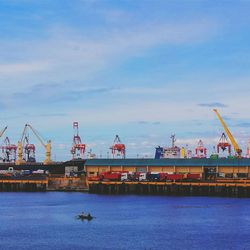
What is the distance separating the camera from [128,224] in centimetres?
8725

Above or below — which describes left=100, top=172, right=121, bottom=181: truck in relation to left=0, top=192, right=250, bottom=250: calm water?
above

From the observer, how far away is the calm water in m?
71.8

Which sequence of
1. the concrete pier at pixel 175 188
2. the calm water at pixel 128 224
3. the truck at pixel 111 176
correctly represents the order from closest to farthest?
1. the calm water at pixel 128 224
2. the concrete pier at pixel 175 188
3. the truck at pixel 111 176

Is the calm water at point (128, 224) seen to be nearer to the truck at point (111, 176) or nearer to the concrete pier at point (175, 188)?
the concrete pier at point (175, 188)

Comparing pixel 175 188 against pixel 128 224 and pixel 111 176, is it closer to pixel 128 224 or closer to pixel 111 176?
pixel 111 176

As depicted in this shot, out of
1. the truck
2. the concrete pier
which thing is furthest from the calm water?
the truck

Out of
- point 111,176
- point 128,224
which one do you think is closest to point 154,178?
point 111,176

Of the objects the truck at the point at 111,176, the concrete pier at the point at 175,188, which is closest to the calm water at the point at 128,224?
the concrete pier at the point at 175,188

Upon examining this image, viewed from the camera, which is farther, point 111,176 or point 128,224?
point 111,176

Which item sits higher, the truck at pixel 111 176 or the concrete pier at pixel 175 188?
the truck at pixel 111 176

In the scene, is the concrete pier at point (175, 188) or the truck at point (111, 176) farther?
the truck at point (111, 176)

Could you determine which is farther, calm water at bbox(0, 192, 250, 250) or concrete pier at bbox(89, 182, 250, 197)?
concrete pier at bbox(89, 182, 250, 197)

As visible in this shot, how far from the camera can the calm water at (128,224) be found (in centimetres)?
7181

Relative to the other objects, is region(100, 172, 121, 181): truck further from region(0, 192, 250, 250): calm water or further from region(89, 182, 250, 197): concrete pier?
region(0, 192, 250, 250): calm water
